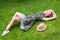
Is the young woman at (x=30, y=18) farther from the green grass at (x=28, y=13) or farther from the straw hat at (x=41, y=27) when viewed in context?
the straw hat at (x=41, y=27)

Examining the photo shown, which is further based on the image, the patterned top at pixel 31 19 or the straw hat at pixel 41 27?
the patterned top at pixel 31 19

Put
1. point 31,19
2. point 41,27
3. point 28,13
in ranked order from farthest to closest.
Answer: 1. point 28,13
2. point 31,19
3. point 41,27

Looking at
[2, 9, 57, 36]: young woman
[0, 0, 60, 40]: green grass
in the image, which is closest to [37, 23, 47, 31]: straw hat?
[0, 0, 60, 40]: green grass

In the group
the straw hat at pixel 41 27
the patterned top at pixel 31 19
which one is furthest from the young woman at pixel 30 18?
the straw hat at pixel 41 27

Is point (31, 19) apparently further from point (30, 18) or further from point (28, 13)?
point (28, 13)

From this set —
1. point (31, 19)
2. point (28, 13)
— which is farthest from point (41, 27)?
point (28, 13)

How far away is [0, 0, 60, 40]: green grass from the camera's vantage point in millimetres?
4211

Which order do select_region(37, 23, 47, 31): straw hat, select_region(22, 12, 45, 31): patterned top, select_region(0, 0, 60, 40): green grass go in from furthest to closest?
1. select_region(22, 12, 45, 31): patterned top
2. select_region(37, 23, 47, 31): straw hat
3. select_region(0, 0, 60, 40): green grass

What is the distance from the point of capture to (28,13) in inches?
203

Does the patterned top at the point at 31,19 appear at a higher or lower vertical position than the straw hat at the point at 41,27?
higher

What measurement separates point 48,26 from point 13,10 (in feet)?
4.54

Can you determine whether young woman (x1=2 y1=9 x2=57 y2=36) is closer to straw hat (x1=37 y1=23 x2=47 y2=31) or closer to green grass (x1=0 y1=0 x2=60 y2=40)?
green grass (x1=0 y1=0 x2=60 y2=40)

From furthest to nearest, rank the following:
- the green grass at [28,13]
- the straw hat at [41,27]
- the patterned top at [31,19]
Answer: the patterned top at [31,19]
the straw hat at [41,27]
the green grass at [28,13]

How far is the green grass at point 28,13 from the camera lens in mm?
4211
